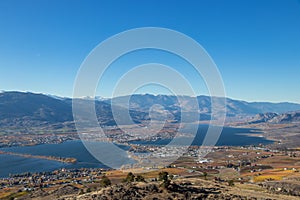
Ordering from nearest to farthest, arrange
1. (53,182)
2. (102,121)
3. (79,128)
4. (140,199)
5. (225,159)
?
1. (140,199)
2. (53,182)
3. (225,159)
4. (79,128)
5. (102,121)

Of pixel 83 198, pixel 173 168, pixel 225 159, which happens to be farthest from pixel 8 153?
pixel 83 198

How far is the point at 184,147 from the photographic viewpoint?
86.4 meters

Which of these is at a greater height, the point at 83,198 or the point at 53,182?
the point at 83,198

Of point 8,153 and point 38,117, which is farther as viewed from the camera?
point 38,117

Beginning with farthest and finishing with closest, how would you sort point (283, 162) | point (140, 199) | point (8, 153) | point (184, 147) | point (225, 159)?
point (184, 147)
point (8, 153)
point (225, 159)
point (283, 162)
point (140, 199)

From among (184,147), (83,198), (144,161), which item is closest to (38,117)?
(184,147)

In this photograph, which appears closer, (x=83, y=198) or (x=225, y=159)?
(x=83, y=198)

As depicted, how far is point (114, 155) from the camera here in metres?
70.3

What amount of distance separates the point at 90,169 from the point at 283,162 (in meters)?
41.4

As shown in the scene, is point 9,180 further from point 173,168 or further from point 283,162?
point 283,162

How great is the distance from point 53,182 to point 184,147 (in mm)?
49028

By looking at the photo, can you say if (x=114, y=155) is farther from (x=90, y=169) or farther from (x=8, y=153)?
(x=8, y=153)

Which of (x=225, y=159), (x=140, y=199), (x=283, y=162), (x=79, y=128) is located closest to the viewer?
(x=140, y=199)

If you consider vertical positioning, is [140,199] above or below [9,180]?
above
